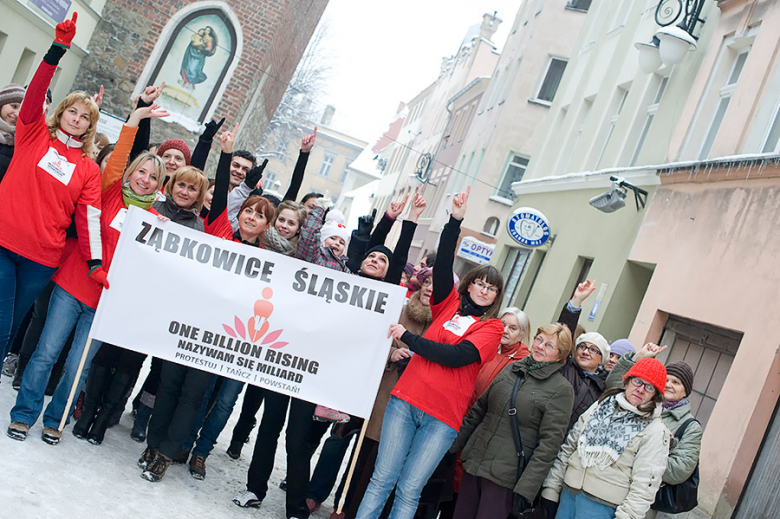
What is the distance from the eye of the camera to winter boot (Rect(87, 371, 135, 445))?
606 centimetres

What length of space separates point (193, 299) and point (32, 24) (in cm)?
1396

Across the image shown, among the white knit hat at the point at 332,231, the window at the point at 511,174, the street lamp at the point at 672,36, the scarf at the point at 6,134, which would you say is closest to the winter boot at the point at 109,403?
the white knit hat at the point at 332,231

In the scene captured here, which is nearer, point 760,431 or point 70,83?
point 760,431

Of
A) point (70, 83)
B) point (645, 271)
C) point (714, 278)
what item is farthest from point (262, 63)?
point (714, 278)

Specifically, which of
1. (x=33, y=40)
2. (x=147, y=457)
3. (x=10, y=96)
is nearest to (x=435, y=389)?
(x=147, y=457)

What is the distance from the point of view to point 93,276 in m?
5.70

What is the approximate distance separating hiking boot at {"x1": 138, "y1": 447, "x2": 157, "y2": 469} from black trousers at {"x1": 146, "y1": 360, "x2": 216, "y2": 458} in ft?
0.13

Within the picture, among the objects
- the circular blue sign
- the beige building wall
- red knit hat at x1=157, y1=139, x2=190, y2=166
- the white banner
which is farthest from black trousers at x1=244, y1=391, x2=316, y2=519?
the beige building wall

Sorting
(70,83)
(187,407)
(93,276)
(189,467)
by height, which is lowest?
(189,467)

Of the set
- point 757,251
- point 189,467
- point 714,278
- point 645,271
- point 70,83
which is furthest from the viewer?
point 70,83

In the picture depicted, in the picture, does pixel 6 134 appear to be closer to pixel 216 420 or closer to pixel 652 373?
pixel 216 420

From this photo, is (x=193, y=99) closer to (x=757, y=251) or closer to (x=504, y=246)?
(x=504, y=246)

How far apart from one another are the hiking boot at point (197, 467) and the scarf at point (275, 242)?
5.11 feet

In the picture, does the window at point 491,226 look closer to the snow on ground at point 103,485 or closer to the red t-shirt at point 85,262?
the snow on ground at point 103,485
